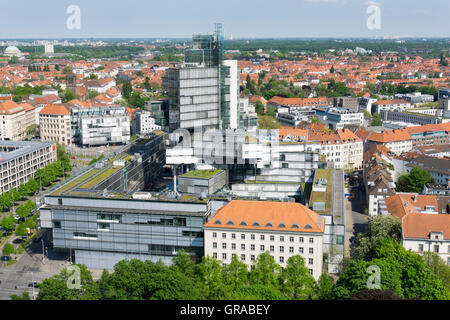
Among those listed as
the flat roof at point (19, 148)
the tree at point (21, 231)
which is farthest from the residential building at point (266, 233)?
the flat roof at point (19, 148)

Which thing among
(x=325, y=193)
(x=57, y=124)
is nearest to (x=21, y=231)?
(x=325, y=193)

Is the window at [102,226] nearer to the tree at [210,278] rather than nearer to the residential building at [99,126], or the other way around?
the tree at [210,278]

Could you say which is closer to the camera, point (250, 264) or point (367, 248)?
point (250, 264)

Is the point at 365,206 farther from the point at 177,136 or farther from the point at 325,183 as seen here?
the point at 177,136

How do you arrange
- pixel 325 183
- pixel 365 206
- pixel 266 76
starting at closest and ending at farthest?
pixel 325 183
pixel 365 206
pixel 266 76

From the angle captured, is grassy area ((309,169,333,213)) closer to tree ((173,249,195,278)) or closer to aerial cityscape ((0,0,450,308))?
aerial cityscape ((0,0,450,308))

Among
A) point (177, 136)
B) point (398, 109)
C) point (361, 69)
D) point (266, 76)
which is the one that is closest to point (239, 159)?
point (177, 136)
